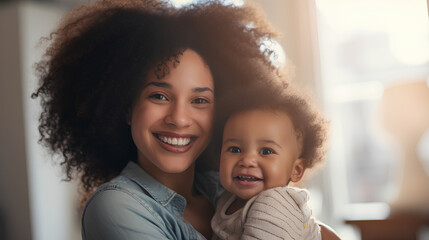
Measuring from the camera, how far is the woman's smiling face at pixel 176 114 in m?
0.76

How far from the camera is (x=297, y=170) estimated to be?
77cm

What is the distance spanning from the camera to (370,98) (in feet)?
3.19

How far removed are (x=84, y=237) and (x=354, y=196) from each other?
1.97ft

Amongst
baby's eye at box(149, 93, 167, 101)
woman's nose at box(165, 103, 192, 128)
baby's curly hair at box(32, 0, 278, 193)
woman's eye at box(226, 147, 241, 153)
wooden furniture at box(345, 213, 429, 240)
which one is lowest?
wooden furniture at box(345, 213, 429, 240)

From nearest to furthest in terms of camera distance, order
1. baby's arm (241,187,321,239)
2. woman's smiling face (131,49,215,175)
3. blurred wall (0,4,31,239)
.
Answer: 1. baby's arm (241,187,321,239)
2. woman's smiling face (131,49,215,175)
3. blurred wall (0,4,31,239)

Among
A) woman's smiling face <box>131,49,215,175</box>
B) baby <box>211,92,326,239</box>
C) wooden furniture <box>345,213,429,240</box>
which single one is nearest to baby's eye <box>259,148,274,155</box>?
baby <box>211,92,326,239</box>

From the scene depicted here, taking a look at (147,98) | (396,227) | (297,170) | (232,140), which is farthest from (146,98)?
(396,227)

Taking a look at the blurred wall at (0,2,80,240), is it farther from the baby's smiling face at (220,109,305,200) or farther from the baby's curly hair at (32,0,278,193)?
the baby's smiling face at (220,109,305,200)

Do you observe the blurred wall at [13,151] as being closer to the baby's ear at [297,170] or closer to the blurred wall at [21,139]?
the blurred wall at [21,139]

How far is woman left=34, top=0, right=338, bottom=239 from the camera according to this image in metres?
0.76

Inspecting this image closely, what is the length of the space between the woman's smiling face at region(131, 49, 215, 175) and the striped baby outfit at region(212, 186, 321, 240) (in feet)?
0.44

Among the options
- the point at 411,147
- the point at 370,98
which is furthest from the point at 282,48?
the point at 411,147

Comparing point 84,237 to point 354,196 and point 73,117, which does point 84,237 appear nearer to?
point 73,117

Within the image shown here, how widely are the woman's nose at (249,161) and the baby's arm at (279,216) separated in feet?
0.15
